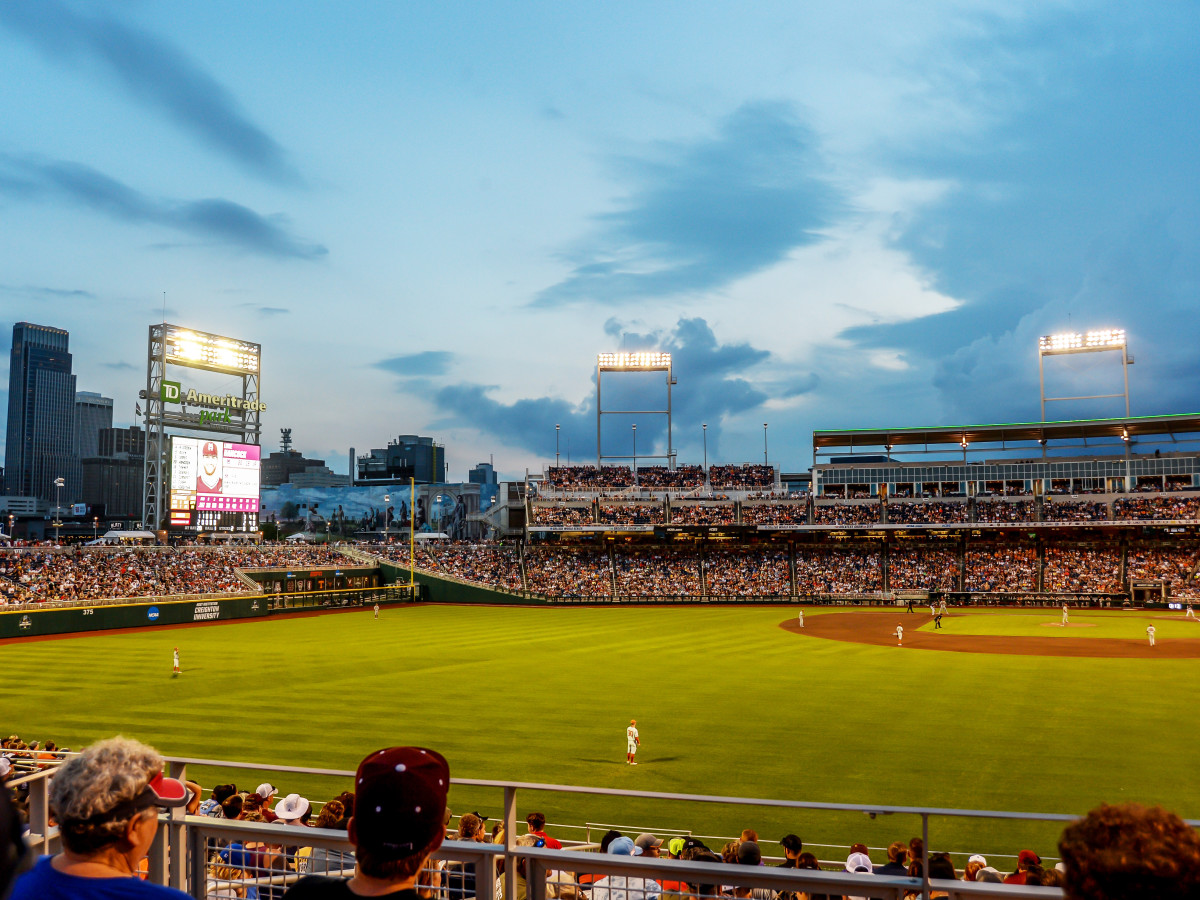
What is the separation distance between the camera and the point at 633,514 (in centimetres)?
7556

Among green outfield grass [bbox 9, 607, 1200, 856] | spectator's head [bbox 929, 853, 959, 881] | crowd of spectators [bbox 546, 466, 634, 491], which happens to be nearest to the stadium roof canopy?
crowd of spectators [bbox 546, 466, 634, 491]

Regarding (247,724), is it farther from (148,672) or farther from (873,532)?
(873,532)

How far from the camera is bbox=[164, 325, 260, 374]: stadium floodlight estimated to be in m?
63.8

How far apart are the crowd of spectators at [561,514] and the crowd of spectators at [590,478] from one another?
3.98 m

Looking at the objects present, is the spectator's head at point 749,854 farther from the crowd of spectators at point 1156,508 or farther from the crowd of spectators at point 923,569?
the crowd of spectators at point 1156,508

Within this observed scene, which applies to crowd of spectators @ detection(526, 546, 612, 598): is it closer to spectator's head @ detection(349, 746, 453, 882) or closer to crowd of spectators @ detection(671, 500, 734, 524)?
crowd of spectators @ detection(671, 500, 734, 524)

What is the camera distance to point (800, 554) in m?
70.9

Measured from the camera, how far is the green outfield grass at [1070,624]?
129 ft

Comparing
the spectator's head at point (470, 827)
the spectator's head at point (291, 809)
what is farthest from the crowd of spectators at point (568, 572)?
the spectator's head at point (470, 827)

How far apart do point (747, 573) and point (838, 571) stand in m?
7.44

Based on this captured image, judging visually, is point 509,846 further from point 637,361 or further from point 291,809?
point 637,361

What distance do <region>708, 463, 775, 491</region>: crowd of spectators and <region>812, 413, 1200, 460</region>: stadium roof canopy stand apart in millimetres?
6813

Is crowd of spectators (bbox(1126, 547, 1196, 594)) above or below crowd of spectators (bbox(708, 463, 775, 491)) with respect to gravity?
below

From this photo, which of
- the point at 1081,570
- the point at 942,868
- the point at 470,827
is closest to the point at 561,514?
the point at 1081,570
